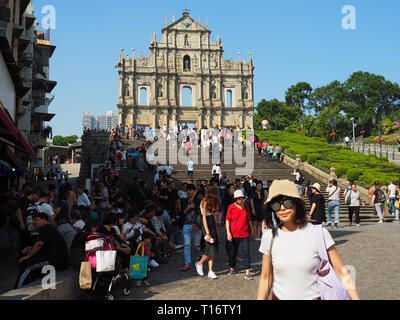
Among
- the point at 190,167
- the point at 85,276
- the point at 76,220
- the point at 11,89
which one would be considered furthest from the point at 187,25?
the point at 85,276

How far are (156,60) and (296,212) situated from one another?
52606mm

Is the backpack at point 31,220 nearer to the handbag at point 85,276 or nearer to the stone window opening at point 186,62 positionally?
the handbag at point 85,276

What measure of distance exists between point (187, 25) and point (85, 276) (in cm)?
5313

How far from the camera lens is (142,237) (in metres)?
7.49

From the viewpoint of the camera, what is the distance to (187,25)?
5444cm

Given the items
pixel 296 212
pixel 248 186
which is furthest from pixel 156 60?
pixel 296 212

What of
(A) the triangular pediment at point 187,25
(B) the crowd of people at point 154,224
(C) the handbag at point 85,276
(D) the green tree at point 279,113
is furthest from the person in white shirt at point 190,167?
(D) the green tree at point 279,113

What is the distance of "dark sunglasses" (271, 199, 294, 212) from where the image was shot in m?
2.93

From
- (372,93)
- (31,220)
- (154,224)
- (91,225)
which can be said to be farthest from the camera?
(372,93)

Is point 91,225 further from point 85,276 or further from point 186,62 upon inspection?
point 186,62

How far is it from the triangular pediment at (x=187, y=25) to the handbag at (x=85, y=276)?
52.4 m

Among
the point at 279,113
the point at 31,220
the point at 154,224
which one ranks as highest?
the point at 279,113

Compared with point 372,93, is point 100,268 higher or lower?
lower
